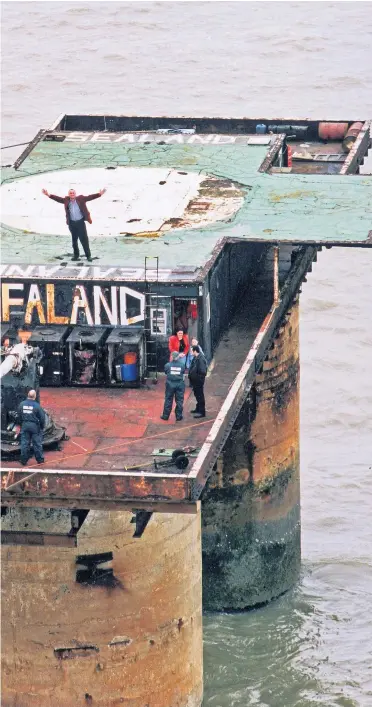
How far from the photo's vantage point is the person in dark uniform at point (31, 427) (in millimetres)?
42156

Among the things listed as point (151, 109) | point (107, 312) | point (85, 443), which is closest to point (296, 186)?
point (107, 312)

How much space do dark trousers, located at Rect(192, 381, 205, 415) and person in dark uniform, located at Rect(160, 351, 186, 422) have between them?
0.81 ft

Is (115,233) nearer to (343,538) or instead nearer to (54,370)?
(54,370)

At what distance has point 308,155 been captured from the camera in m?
59.0

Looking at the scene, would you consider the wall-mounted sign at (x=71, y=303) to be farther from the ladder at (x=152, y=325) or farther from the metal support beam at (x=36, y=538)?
the metal support beam at (x=36, y=538)

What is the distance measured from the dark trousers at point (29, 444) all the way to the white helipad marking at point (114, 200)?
958cm

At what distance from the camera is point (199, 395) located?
44562mm

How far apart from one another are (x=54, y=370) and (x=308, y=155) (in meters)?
15.0

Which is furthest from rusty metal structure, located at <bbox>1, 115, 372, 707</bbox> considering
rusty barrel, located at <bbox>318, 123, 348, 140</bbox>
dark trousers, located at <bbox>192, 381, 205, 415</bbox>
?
rusty barrel, located at <bbox>318, 123, 348, 140</bbox>

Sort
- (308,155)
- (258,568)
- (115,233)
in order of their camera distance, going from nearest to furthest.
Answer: (115,233)
(258,568)
(308,155)

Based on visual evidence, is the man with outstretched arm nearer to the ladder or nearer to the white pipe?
the ladder

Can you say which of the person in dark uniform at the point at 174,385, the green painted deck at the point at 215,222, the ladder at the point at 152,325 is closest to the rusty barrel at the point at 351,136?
the green painted deck at the point at 215,222

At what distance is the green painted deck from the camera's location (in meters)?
49.1

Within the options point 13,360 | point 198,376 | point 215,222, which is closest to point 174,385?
point 198,376
